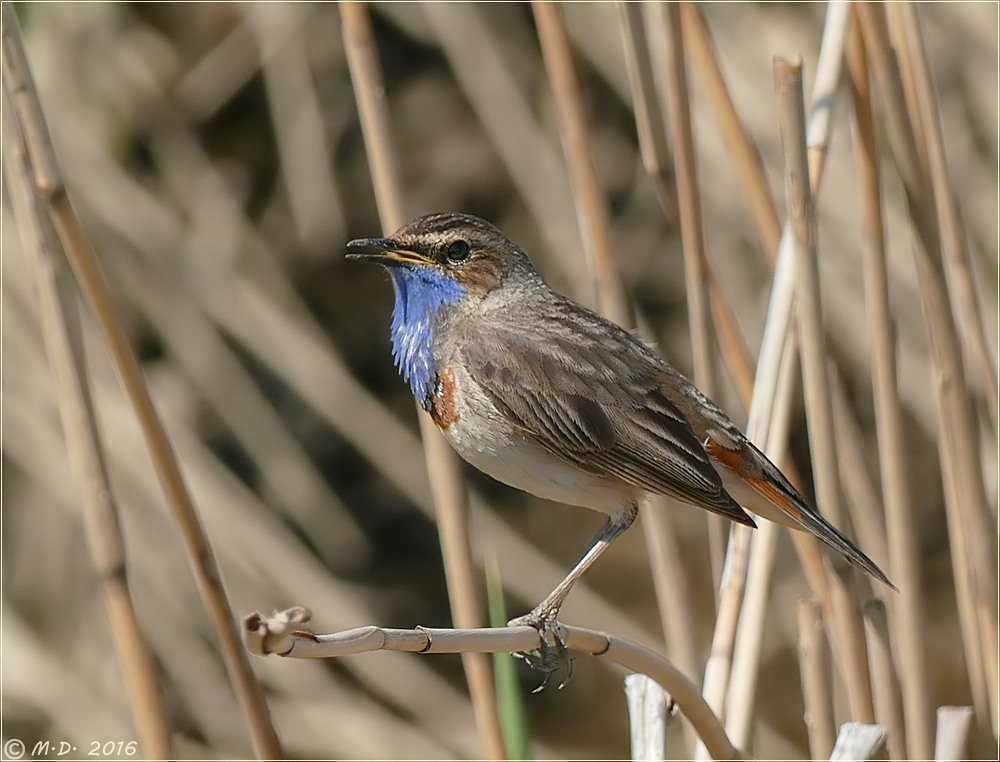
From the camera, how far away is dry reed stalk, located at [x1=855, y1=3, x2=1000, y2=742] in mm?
2973

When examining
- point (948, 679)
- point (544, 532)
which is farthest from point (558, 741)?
point (948, 679)

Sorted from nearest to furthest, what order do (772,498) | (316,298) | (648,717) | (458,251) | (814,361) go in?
(648,717) → (814,361) → (772,498) → (458,251) → (316,298)

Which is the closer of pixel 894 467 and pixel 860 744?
pixel 860 744

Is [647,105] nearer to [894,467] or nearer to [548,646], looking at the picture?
[894,467]

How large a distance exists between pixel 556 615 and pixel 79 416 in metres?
1.06

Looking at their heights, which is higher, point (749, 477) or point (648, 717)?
point (749, 477)

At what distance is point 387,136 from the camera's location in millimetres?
2904

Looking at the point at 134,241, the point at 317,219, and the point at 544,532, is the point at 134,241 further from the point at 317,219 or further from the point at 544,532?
the point at 544,532

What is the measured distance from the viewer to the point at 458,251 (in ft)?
10.7

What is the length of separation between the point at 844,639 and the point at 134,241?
3.06 m

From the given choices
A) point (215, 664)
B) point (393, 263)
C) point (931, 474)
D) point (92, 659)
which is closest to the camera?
point (393, 263)

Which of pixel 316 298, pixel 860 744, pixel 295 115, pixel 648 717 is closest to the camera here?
pixel 860 744

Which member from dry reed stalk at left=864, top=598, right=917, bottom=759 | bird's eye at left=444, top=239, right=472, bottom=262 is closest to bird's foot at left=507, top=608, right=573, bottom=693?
dry reed stalk at left=864, top=598, right=917, bottom=759

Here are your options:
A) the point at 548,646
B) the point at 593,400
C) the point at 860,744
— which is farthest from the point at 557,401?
the point at 860,744
